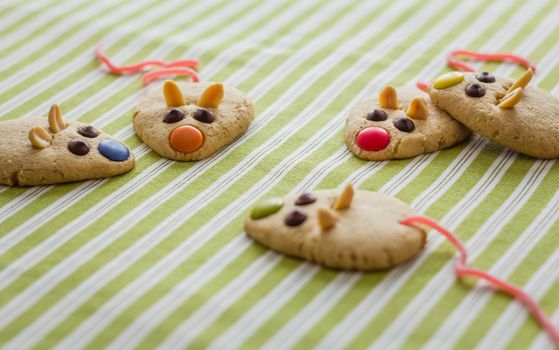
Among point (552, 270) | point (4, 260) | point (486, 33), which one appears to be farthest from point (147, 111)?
point (486, 33)

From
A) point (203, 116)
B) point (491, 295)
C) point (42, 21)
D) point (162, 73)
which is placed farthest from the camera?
point (42, 21)

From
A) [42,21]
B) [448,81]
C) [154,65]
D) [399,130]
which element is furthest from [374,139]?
[42,21]

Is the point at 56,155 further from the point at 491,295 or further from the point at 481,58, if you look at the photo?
the point at 481,58

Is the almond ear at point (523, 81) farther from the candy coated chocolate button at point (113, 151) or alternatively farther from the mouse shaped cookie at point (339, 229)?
the candy coated chocolate button at point (113, 151)

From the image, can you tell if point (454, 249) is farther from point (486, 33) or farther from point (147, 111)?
point (486, 33)

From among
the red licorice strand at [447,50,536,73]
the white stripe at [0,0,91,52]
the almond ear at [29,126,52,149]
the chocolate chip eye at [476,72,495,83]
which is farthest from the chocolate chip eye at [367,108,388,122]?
the white stripe at [0,0,91,52]

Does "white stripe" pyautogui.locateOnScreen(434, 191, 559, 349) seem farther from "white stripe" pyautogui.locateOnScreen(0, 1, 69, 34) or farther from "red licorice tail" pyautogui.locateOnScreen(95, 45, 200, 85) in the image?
"white stripe" pyautogui.locateOnScreen(0, 1, 69, 34)
